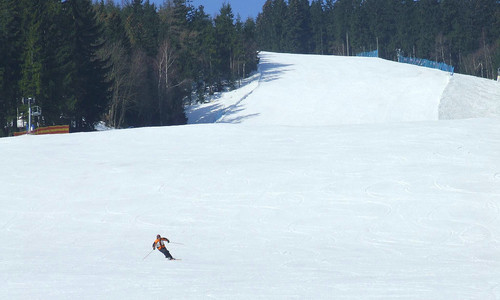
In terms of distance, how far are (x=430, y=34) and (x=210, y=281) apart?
101455 mm

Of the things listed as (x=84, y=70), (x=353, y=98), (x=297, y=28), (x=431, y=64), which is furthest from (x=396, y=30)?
(x=84, y=70)

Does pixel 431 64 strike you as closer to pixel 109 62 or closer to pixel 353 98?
pixel 353 98

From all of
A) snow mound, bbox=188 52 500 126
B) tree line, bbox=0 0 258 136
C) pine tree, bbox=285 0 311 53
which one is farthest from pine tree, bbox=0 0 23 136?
pine tree, bbox=285 0 311 53

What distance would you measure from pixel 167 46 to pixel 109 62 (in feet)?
35.5

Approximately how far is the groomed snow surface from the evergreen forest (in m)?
10.8

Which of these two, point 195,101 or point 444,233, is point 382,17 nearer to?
point 195,101

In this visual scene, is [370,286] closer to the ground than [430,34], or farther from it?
closer to the ground

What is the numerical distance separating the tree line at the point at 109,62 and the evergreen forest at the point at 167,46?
0.27 ft

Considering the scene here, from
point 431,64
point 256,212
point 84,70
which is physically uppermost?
point 431,64

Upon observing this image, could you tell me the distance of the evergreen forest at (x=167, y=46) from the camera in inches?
1635

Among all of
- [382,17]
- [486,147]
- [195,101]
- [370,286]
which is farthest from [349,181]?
[382,17]

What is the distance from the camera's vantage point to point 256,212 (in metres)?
19.5

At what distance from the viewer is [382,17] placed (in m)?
121

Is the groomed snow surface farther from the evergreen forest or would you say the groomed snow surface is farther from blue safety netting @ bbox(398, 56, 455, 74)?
blue safety netting @ bbox(398, 56, 455, 74)
